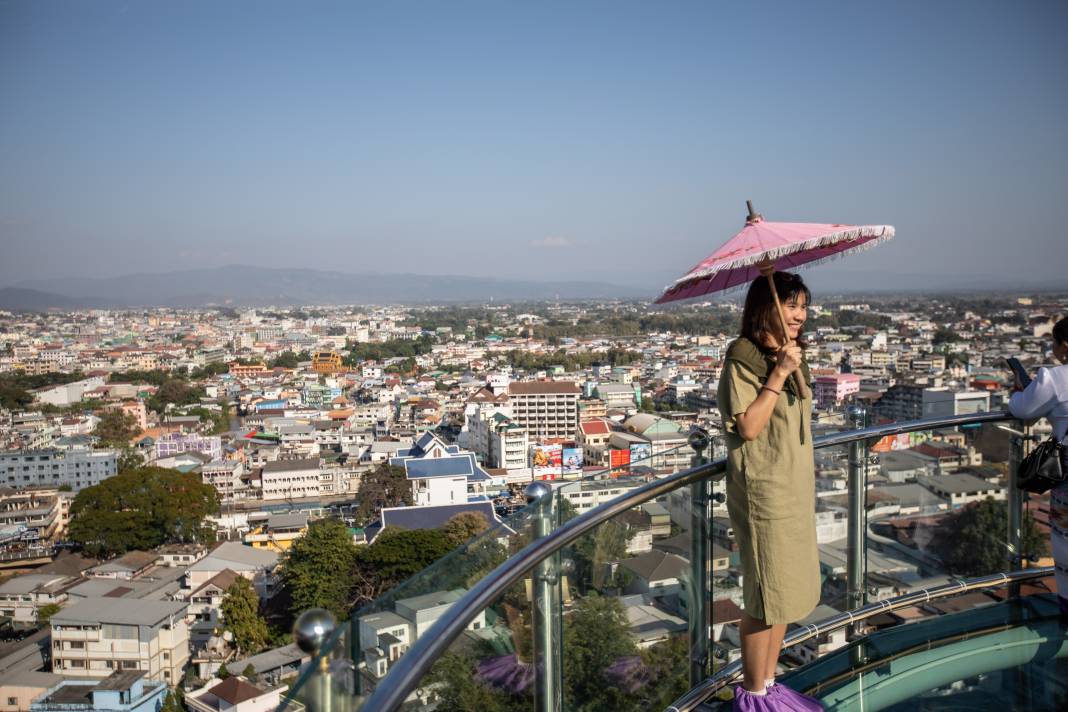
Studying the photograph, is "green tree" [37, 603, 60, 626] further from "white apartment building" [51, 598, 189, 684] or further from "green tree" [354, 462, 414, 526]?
"green tree" [354, 462, 414, 526]

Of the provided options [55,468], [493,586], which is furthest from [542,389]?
[493,586]

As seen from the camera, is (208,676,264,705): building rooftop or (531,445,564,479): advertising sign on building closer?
(208,676,264,705): building rooftop

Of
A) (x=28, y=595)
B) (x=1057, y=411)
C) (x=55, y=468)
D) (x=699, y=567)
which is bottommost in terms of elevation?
(x=28, y=595)

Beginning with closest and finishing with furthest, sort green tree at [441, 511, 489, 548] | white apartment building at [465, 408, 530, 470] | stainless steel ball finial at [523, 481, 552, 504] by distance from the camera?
stainless steel ball finial at [523, 481, 552, 504]
green tree at [441, 511, 489, 548]
white apartment building at [465, 408, 530, 470]

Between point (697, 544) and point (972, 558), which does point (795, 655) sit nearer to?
point (697, 544)

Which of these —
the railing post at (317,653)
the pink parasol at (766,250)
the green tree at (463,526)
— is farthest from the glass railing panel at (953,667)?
the green tree at (463,526)

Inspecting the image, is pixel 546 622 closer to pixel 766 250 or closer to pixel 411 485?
pixel 766 250

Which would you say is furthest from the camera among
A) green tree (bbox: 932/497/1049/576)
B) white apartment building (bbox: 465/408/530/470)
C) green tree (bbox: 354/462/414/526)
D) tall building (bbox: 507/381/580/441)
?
tall building (bbox: 507/381/580/441)

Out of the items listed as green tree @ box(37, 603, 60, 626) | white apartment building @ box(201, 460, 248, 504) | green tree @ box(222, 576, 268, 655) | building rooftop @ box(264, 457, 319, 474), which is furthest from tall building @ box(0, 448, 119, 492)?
green tree @ box(222, 576, 268, 655)
